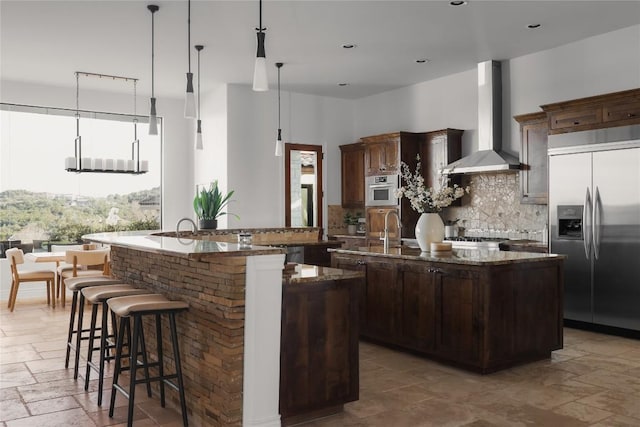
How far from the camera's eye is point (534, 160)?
6.82m

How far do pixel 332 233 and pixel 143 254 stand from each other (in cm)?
540

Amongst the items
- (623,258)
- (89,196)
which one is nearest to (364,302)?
(623,258)

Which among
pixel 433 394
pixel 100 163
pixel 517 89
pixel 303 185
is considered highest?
pixel 517 89

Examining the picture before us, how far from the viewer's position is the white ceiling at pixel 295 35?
5.46m

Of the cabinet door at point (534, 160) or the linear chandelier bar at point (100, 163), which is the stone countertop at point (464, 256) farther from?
the linear chandelier bar at point (100, 163)

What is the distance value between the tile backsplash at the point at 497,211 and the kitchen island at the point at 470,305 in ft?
7.44

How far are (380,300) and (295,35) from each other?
3.03 metres

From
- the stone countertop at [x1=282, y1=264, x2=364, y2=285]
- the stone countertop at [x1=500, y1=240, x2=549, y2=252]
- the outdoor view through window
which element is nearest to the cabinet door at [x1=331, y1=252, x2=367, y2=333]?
the stone countertop at [x1=282, y1=264, x2=364, y2=285]

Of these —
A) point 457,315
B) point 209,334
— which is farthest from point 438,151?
point 209,334

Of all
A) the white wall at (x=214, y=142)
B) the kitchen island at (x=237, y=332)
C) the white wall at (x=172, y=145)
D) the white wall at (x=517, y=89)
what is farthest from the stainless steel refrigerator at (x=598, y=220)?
the white wall at (x=172, y=145)

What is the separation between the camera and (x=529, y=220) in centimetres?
715

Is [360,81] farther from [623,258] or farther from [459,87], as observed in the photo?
[623,258]

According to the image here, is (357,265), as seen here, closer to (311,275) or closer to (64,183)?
(311,275)

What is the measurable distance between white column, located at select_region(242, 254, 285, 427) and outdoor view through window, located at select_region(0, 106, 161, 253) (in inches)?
264
